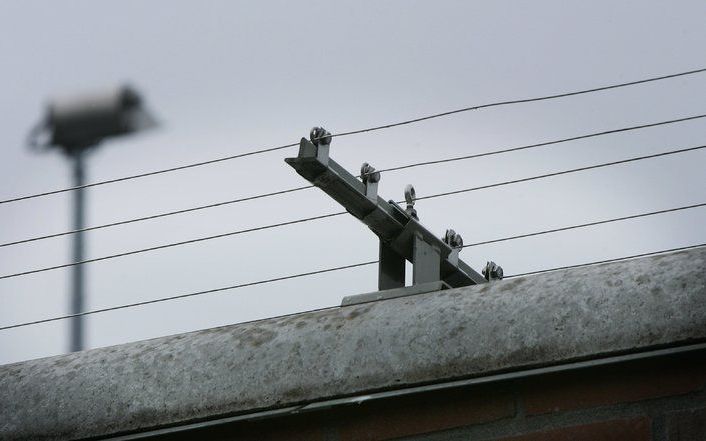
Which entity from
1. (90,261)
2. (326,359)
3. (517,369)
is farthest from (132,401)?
(90,261)

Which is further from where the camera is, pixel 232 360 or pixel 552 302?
pixel 232 360

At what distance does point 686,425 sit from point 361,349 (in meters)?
0.50

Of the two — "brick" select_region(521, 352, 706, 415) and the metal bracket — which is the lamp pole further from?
"brick" select_region(521, 352, 706, 415)

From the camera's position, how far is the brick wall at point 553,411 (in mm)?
1986

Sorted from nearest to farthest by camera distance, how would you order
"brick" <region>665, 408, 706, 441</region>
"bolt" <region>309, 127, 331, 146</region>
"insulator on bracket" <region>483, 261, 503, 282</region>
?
"brick" <region>665, 408, 706, 441</region>
"bolt" <region>309, 127, 331, 146</region>
"insulator on bracket" <region>483, 261, 503, 282</region>

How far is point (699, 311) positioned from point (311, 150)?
1.15 metres

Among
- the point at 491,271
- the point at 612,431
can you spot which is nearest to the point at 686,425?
the point at 612,431

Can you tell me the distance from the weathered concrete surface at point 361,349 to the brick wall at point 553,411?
5 centimetres

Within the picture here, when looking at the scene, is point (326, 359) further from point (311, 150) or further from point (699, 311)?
point (311, 150)

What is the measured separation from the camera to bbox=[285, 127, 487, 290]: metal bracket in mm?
2936

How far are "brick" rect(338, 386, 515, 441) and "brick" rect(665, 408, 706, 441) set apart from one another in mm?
234

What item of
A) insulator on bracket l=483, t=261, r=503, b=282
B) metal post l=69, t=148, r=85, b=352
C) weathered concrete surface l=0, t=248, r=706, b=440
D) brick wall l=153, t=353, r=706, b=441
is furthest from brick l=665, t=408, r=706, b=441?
metal post l=69, t=148, r=85, b=352

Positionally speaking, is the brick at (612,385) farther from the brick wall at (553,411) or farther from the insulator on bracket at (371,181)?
the insulator on bracket at (371,181)

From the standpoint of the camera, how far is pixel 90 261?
3.80 metres
